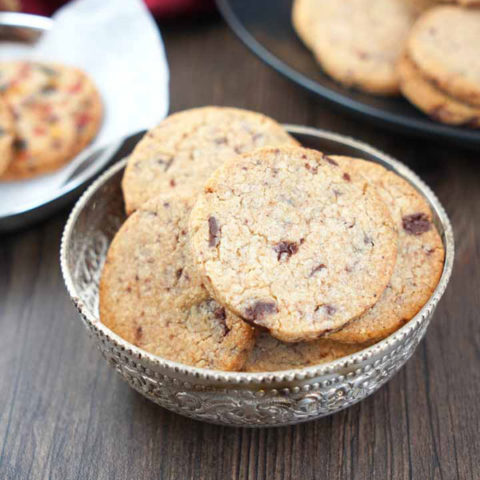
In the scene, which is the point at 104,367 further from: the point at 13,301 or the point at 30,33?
the point at 30,33

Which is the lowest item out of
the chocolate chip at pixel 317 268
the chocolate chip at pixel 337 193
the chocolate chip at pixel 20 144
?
the chocolate chip at pixel 20 144

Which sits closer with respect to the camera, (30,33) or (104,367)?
(104,367)

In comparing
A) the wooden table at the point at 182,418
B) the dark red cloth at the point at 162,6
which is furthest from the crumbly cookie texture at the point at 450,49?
the dark red cloth at the point at 162,6

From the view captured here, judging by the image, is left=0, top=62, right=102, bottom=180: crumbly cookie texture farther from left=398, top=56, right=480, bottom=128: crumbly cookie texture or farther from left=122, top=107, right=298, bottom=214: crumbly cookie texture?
left=398, top=56, right=480, bottom=128: crumbly cookie texture

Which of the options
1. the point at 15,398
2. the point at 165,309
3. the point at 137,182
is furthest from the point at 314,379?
the point at 15,398

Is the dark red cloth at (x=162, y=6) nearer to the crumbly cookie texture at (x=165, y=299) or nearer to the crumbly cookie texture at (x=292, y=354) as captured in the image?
the crumbly cookie texture at (x=165, y=299)

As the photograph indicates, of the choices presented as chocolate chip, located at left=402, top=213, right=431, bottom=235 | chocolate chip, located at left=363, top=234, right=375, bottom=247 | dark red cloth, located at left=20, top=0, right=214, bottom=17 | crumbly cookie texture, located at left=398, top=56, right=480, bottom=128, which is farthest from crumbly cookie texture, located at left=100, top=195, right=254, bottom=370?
dark red cloth, located at left=20, top=0, right=214, bottom=17
